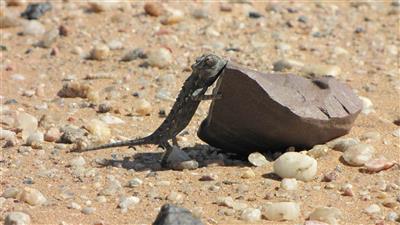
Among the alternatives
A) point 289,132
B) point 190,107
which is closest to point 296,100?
point 289,132

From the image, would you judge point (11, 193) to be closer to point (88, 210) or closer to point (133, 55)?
point (88, 210)

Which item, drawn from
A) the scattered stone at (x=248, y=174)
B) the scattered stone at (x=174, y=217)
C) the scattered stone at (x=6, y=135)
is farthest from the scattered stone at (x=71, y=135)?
the scattered stone at (x=174, y=217)

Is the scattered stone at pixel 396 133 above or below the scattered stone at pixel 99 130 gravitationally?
above

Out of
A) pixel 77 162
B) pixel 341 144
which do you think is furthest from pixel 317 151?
pixel 77 162

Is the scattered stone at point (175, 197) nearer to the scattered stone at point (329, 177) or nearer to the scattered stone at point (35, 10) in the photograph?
the scattered stone at point (329, 177)

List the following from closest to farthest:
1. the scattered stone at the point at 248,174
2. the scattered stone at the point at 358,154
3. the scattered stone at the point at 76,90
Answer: the scattered stone at the point at 248,174 < the scattered stone at the point at 358,154 < the scattered stone at the point at 76,90
